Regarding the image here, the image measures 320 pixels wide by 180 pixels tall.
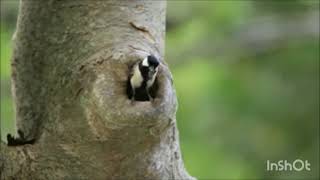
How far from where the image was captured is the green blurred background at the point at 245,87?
1.97m

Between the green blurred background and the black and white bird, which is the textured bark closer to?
the black and white bird

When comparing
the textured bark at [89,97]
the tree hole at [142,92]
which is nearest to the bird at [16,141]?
the textured bark at [89,97]

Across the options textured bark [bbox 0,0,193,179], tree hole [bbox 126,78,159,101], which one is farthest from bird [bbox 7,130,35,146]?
tree hole [bbox 126,78,159,101]

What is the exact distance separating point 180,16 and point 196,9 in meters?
0.05

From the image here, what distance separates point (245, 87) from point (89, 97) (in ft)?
3.60

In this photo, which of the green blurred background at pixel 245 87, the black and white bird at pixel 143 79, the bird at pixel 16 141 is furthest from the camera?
the green blurred background at pixel 245 87

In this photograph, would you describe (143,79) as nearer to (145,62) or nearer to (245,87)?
(145,62)

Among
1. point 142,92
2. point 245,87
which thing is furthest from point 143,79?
point 245,87

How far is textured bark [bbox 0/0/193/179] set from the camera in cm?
93

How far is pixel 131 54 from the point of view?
3.18 ft

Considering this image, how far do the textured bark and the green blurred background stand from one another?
850mm

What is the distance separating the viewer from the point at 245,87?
2004 millimetres

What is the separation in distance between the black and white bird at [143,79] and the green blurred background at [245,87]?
3.29ft

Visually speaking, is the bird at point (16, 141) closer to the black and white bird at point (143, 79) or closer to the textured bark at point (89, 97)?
the textured bark at point (89, 97)
